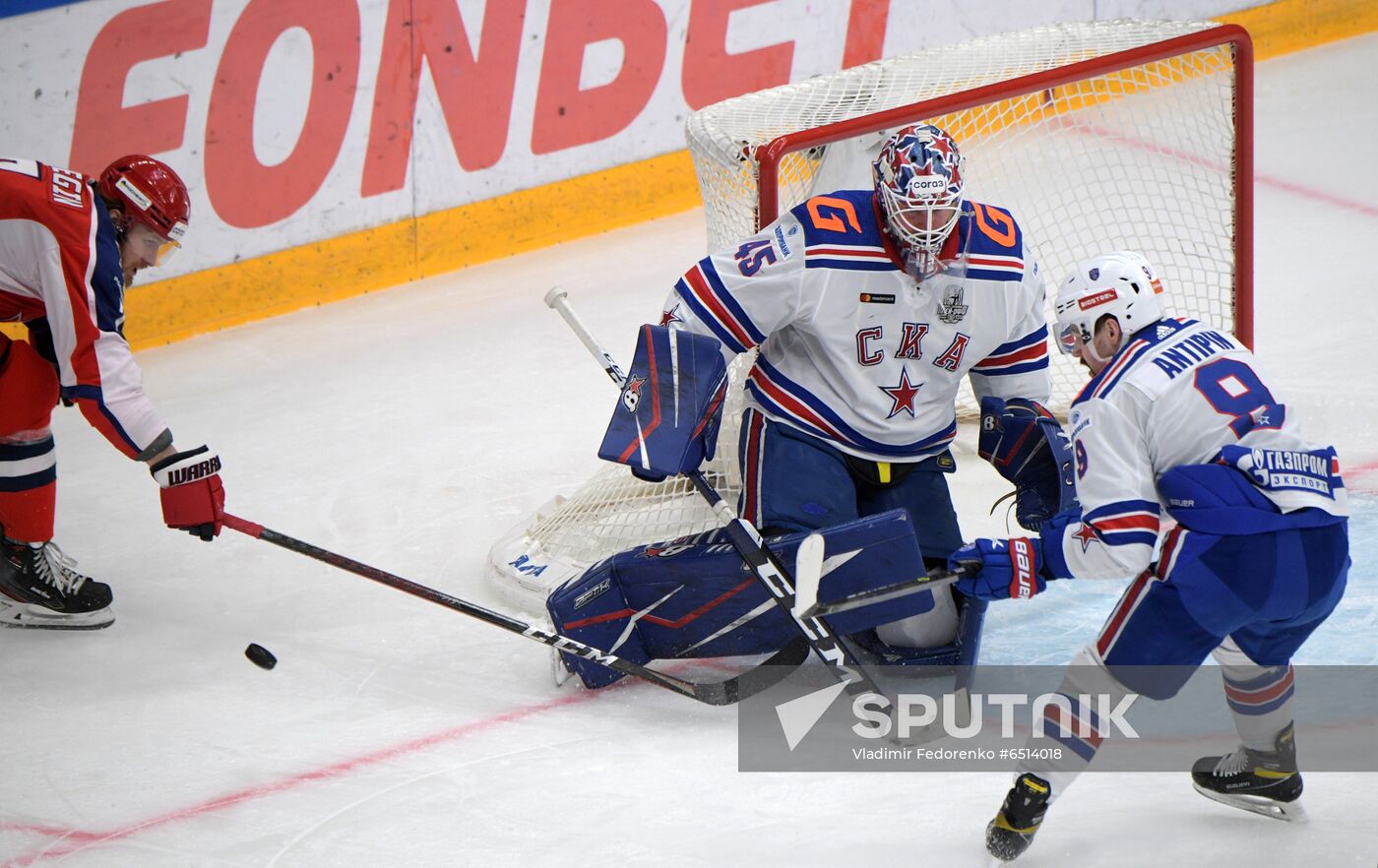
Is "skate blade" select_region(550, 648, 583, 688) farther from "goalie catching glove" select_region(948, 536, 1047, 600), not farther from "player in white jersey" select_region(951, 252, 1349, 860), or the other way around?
"player in white jersey" select_region(951, 252, 1349, 860)

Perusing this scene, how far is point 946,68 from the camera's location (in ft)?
12.9

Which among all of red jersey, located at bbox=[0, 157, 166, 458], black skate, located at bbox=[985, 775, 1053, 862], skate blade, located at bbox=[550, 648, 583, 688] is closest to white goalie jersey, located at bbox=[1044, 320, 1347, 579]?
black skate, located at bbox=[985, 775, 1053, 862]

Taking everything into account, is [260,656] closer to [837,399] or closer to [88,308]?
[88,308]

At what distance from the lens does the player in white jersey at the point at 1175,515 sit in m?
2.39

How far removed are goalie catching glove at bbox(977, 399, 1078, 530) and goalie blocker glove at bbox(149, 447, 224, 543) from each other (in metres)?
1.48

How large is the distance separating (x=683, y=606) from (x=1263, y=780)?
108 centimetres

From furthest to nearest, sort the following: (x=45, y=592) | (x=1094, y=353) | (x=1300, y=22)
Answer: (x=1300, y=22), (x=45, y=592), (x=1094, y=353)

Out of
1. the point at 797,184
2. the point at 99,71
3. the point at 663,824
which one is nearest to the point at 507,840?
the point at 663,824

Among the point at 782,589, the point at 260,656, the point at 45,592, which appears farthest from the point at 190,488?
the point at 782,589

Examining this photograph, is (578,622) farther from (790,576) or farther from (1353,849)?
→ (1353,849)

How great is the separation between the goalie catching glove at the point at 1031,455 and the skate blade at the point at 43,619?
1876 mm

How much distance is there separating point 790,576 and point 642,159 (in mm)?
3252

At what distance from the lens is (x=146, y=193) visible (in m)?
3.20

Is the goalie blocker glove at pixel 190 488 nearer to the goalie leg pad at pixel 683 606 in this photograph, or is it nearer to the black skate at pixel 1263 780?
the goalie leg pad at pixel 683 606
